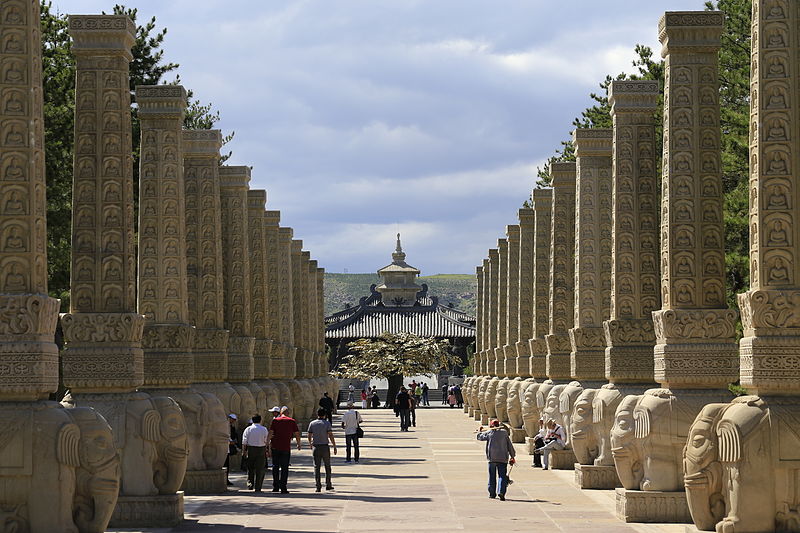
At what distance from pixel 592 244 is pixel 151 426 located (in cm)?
1146

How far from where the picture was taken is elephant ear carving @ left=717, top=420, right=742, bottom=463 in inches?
563

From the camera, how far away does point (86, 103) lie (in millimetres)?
20141

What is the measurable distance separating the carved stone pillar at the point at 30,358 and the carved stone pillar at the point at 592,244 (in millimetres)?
13527

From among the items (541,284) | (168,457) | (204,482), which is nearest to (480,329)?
(541,284)

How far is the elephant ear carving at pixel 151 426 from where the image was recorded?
19.1 meters

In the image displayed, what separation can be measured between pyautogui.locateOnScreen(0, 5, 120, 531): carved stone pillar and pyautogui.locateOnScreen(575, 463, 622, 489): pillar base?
1131cm

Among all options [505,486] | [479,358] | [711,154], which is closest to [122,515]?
[505,486]

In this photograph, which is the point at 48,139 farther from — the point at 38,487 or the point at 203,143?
the point at 38,487

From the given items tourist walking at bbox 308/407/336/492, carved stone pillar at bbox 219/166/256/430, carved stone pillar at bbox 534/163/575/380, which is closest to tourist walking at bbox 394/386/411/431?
carved stone pillar at bbox 219/166/256/430

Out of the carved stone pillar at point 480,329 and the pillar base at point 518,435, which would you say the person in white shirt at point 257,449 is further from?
the carved stone pillar at point 480,329

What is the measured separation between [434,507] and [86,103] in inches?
331

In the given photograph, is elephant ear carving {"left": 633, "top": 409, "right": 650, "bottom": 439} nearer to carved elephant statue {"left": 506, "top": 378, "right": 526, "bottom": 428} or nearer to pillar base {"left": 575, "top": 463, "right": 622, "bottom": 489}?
pillar base {"left": 575, "top": 463, "right": 622, "bottom": 489}

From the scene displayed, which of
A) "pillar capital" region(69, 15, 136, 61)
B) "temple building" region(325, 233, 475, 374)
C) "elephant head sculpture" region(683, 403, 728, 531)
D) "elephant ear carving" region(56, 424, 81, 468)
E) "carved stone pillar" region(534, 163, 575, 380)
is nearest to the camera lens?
"elephant ear carving" region(56, 424, 81, 468)

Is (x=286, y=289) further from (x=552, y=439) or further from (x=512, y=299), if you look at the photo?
(x=552, y=439)
